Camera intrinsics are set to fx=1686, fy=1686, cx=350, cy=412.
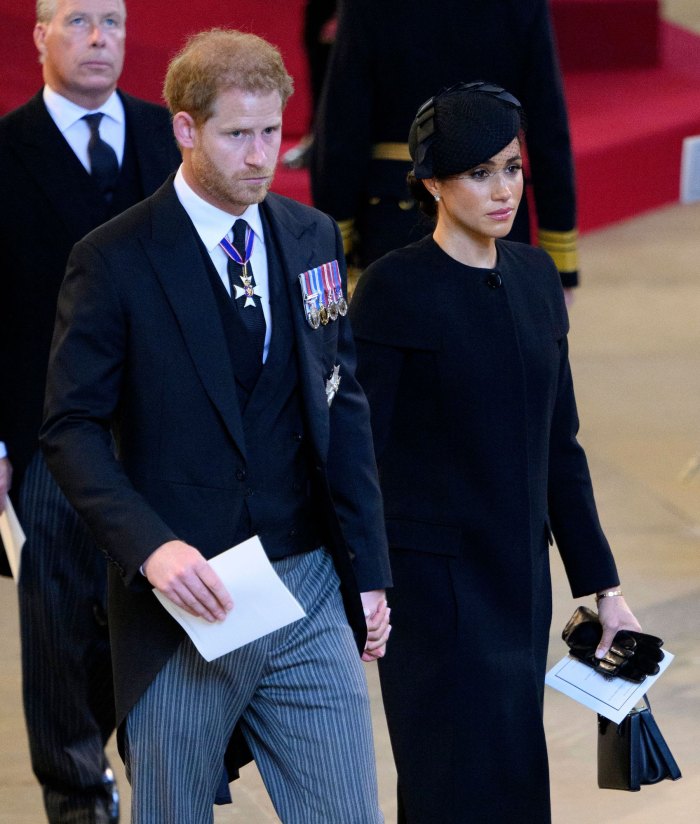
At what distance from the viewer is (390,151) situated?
428cm

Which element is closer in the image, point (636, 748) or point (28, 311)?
point (636, 748)

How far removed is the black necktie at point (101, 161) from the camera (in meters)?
3.38

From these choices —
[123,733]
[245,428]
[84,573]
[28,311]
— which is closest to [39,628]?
[84,573]

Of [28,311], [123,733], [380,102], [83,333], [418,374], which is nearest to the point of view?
[83,333]

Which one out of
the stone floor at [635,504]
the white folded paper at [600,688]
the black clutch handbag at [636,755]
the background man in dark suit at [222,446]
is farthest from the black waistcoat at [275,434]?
the stone floor at [635,504]

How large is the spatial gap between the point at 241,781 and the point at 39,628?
66 centimetres

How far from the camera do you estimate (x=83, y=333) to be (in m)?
2.34

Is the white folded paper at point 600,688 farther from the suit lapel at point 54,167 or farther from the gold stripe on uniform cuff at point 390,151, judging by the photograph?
the gold stripe on uniform cuff at point 390,151

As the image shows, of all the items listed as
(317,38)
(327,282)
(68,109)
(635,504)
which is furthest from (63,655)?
(317,38)

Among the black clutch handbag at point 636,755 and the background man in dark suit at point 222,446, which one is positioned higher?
the background man in dark suit at point 222,446

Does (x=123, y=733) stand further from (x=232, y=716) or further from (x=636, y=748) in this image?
(x=636, y=748)

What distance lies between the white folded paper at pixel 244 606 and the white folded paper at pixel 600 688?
71 cm

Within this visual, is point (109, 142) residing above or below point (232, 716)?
above

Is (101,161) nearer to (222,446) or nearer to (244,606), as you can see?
(222,446)
